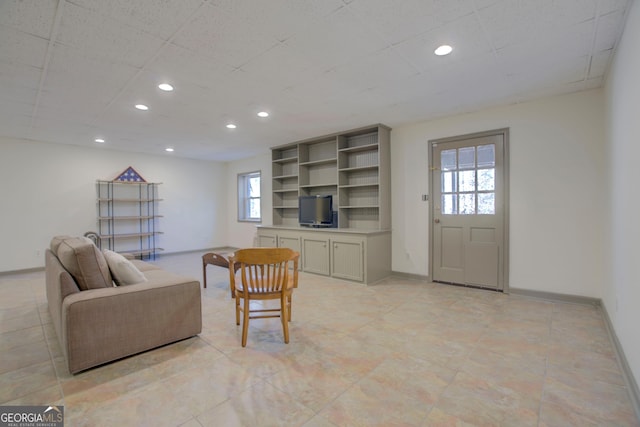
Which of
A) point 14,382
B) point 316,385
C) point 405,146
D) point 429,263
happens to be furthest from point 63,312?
point 405,146

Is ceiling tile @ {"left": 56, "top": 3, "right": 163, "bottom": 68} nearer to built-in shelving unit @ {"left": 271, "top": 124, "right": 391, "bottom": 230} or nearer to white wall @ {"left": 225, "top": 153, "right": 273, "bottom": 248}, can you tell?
built-in shelving unit @ {"left": 271, "top": 124, "right": 391, "bottom": 230}

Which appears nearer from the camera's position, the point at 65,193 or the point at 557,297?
Answer: the point at 557,297

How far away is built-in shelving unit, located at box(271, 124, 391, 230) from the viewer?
4.82m

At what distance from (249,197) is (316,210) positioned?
310cm

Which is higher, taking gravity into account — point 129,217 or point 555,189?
point 555,189

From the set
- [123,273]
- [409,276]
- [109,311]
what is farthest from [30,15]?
[409,276]

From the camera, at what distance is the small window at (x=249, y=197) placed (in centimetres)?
767

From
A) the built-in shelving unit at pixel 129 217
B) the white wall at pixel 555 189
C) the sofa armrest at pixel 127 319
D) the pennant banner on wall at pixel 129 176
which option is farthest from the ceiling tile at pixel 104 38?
the built-in shelving unit at pixel 129 217

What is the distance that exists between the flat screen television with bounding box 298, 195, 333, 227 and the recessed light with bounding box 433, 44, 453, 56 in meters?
3.08

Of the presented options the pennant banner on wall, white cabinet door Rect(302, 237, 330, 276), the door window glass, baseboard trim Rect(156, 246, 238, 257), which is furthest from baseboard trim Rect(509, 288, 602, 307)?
the pennant banner on wall

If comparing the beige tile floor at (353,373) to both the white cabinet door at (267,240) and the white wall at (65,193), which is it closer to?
the white cabinet door at (267,240)

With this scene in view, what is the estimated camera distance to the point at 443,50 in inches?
98.9

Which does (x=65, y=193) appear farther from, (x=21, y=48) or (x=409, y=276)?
(x=409, y=276)

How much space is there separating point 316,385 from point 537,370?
61.9 inches
